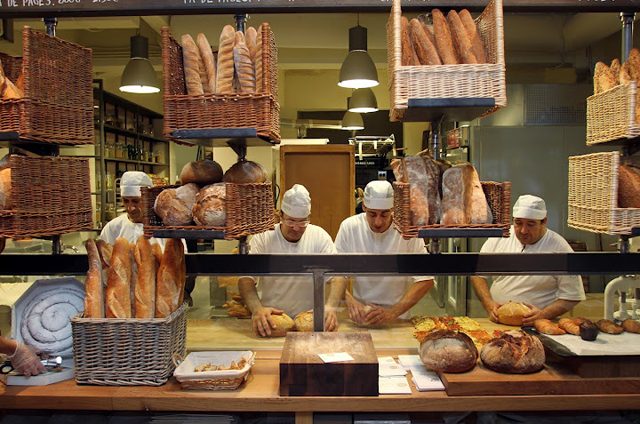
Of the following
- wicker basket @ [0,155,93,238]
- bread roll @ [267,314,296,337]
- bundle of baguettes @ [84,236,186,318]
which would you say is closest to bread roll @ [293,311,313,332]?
bread roll @ [267,314,296,337]

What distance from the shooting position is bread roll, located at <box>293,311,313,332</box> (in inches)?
87.0

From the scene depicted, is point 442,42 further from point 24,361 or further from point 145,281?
point 24,361

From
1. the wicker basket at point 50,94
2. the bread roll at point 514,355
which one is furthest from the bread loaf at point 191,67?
the bread roll at point 514,355

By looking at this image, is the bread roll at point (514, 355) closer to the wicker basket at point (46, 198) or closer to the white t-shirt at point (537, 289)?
the white t-shirt at point (537, 289)

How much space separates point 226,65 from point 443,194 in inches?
35.3

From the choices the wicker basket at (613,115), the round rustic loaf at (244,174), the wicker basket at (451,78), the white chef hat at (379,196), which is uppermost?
the wicker basket at (451,78)

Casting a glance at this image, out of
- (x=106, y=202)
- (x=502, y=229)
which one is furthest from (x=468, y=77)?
(x=106, y=202)

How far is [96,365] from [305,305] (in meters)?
0.86

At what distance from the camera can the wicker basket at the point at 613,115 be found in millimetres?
1821

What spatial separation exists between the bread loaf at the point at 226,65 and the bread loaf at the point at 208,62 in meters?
0.04

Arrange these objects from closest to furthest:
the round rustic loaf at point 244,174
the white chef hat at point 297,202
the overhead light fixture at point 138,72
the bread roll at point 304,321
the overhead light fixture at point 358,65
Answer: the round rustic loaf at point 244,174 → the bread roll at point 304,321 → the white chef hat at point 297,202 → the overhead light fixture at point 358,65 → the overhead light fixture at point 138,72

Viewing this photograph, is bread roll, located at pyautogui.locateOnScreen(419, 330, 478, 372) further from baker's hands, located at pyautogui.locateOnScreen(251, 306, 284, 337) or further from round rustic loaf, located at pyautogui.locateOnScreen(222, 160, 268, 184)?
round rustic loaf, located at pyautogui.locateOnScreen(222, 160, 268, 184)

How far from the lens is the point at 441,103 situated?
1.72m

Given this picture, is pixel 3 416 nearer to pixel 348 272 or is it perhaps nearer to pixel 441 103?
pixel 348 272
